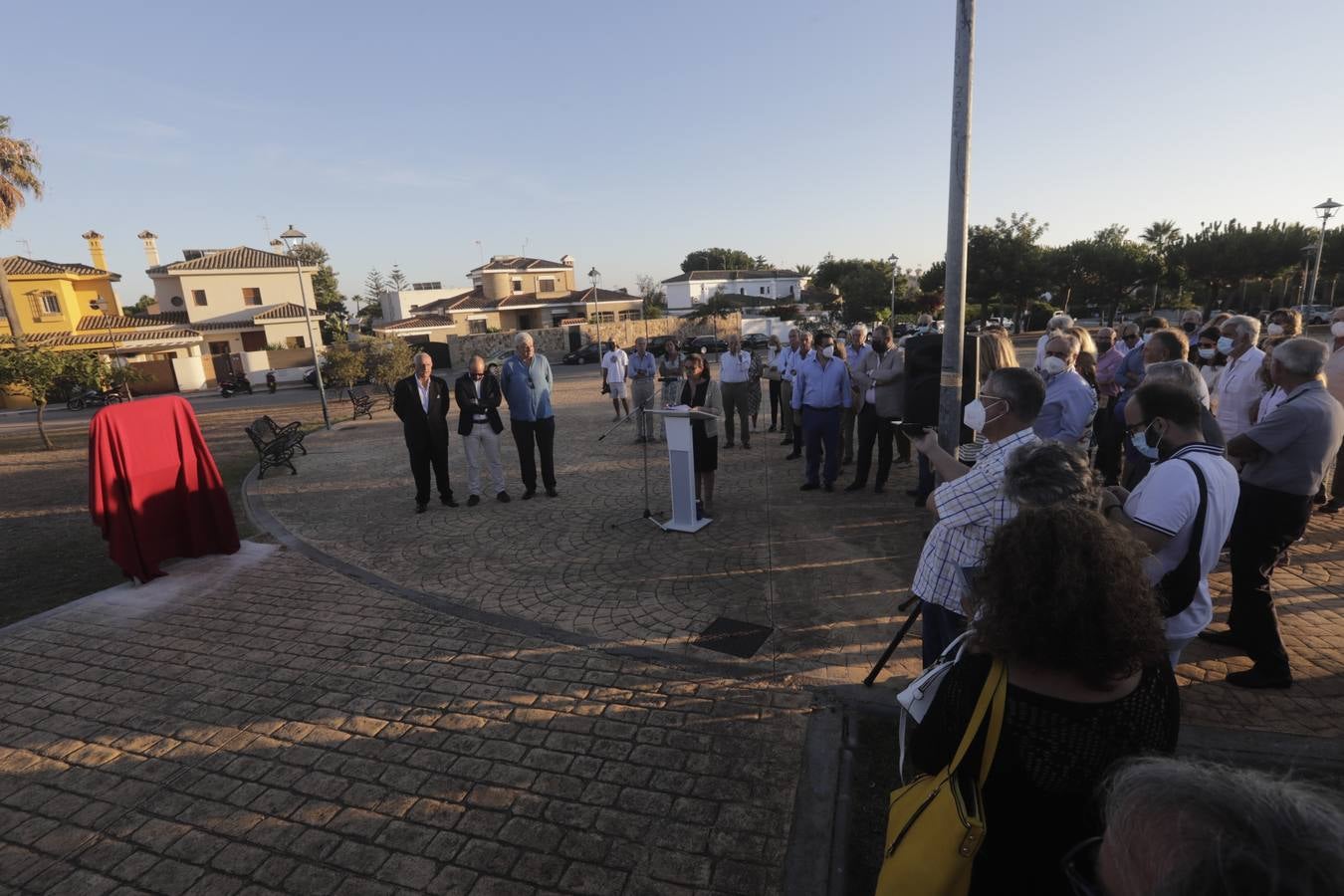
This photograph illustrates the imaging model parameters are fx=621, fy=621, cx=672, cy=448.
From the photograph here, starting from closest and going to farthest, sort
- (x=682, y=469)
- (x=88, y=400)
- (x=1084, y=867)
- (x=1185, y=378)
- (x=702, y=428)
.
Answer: (x=1084, y=867) < (x=1185, y=378) < (x=682, y=469) < (x=702, y=428) < (x=88, y=400)

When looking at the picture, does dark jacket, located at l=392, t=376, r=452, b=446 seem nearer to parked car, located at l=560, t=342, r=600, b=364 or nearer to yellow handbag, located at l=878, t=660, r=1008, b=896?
yellow handbag, located at l=878, t=660, r=1008, b=896

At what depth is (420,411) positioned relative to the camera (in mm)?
7570

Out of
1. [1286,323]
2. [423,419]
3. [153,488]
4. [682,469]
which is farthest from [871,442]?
[153,488]

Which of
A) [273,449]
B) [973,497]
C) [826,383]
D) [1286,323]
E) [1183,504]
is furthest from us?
[273,449]

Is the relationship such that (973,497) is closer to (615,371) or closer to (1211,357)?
(1211,357)

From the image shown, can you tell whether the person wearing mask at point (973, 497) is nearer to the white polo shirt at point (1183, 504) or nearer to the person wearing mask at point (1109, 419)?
the white polo shirt at point (1183, 504)

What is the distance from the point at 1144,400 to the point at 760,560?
11.5ft

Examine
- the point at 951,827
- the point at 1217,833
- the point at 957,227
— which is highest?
the point at 957,227

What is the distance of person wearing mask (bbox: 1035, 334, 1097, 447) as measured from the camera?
4.93m

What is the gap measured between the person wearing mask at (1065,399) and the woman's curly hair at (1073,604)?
381 centimetres

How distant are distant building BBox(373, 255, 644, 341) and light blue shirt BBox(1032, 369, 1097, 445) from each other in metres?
42.7

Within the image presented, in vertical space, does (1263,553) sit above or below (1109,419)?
below

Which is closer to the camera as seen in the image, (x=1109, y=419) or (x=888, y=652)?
(x=888, y=652)

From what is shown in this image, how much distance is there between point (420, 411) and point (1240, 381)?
8.39 meters
